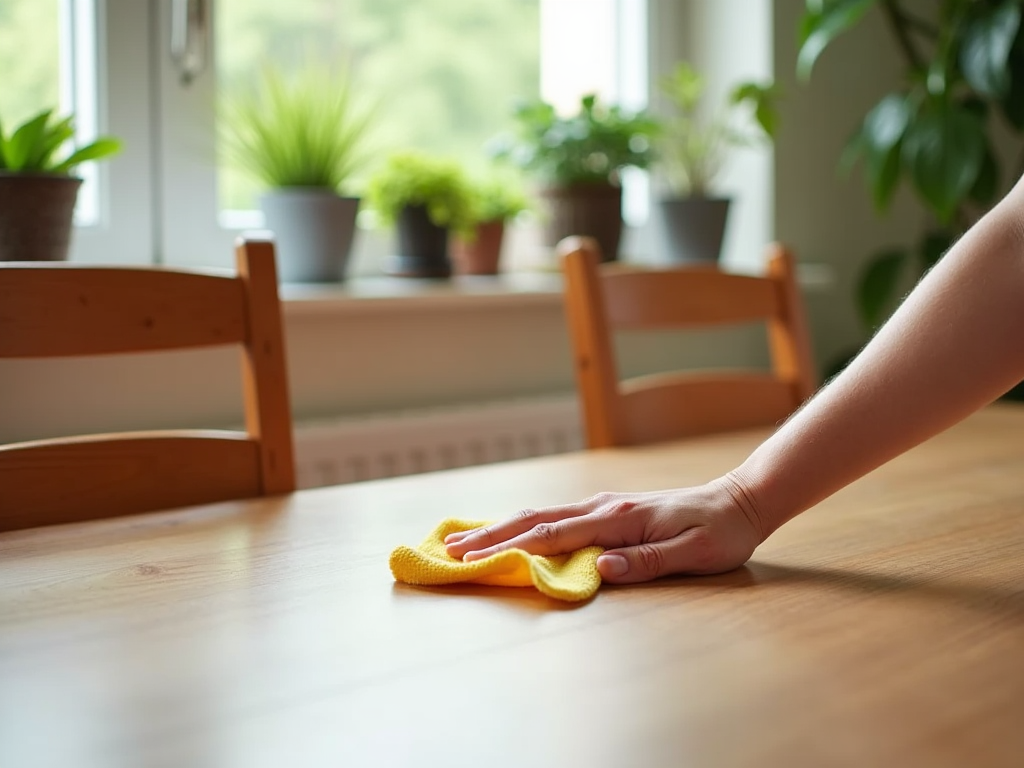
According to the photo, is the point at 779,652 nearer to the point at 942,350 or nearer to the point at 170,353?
the point at 942,350

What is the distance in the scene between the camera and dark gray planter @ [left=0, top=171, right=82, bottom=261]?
54.4 inches

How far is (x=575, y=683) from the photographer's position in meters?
0.63

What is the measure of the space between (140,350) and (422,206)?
93 cm

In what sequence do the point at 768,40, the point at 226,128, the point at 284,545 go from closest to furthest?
the point at 284,545 < the point at 226,128 < the point at 768,40

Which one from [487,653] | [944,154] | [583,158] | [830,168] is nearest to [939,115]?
[944,154]

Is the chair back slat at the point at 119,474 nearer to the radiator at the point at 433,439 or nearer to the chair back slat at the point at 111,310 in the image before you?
the chair back slat at the point at 111,310

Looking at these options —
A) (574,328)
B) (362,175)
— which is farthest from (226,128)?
(574,328)

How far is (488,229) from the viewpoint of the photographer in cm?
212

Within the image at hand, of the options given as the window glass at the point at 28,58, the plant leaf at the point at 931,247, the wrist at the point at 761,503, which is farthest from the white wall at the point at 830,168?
the wrist at the point at 761,503

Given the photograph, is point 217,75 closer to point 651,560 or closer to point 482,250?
point 482,250

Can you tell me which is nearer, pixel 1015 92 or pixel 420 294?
pixel 420 294

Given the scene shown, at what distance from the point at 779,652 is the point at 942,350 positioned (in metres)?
0.27

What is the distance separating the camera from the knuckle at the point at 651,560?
0.84 m

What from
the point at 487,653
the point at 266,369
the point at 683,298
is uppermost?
the point at 683,298
